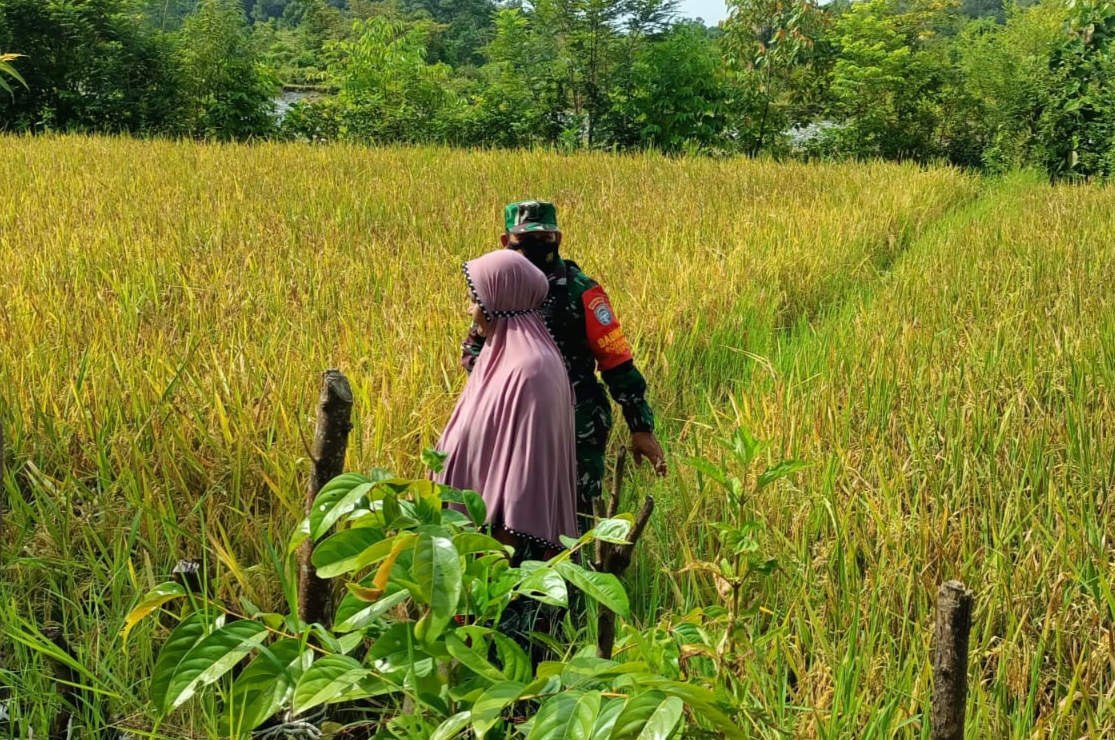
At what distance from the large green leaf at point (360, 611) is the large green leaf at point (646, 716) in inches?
11.5

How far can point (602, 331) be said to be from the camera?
6.22 feet

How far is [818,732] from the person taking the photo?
1.30m

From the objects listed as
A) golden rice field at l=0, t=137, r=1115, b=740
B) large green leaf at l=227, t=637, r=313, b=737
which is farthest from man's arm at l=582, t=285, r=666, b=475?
large green leaf at l=227, t=637, r=313, b=737

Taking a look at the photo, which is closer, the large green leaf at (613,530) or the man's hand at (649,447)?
the large green leaf at (613,530)

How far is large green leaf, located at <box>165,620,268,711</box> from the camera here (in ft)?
2.68

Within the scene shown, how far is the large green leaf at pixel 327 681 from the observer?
80 centimetres

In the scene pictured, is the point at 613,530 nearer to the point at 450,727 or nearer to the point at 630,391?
the point at 450,727

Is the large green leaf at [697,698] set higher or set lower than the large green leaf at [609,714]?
higher

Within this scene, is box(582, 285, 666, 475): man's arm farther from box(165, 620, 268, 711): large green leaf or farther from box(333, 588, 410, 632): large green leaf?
box(165, 620, 268, 711): large green leaf

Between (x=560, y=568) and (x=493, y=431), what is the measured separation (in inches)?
34.0

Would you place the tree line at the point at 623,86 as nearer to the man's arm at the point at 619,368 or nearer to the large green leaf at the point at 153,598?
the man's arm at the point at 619,368

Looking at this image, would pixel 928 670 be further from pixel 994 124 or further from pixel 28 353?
pixel 994 124

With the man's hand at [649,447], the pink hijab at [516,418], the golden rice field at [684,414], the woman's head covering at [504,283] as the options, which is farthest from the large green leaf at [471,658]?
the man's hand at [649,447]

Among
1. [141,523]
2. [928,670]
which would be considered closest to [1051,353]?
[928,670]
